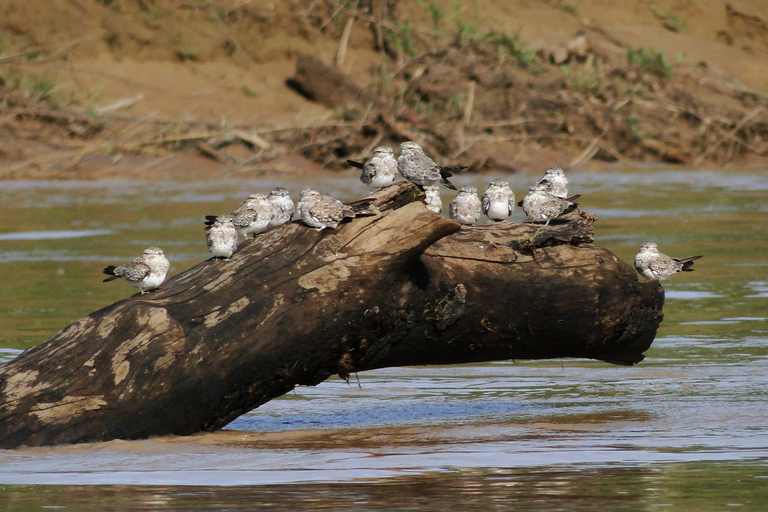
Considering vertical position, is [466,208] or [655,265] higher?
[466,208]

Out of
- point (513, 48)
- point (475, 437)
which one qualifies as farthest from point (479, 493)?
point (513, 48)

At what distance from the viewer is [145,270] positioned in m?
6.48

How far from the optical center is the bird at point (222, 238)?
21.2 feet

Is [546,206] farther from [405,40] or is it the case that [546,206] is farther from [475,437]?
[405,40]

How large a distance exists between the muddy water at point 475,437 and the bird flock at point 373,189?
0.86 meters

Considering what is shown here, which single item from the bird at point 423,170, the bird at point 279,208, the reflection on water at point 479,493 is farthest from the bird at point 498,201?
the reflection on water at point 479,493

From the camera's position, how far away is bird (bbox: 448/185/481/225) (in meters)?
8.07

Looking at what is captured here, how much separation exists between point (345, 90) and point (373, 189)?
1745 centimetres

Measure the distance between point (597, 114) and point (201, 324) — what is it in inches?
789

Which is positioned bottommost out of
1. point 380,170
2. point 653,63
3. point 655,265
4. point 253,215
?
point 655,265

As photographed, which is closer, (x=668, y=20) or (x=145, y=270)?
(x=145, y=270)

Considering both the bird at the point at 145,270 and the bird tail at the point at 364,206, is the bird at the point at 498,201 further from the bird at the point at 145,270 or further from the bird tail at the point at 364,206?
the bird at the point at 145,270

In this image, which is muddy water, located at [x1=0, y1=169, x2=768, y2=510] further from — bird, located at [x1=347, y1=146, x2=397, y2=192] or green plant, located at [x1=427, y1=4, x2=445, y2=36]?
green plant, located at [x1=427, y1=4, x2=445, y2=36]

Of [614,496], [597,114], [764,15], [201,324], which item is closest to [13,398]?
[201,324]
